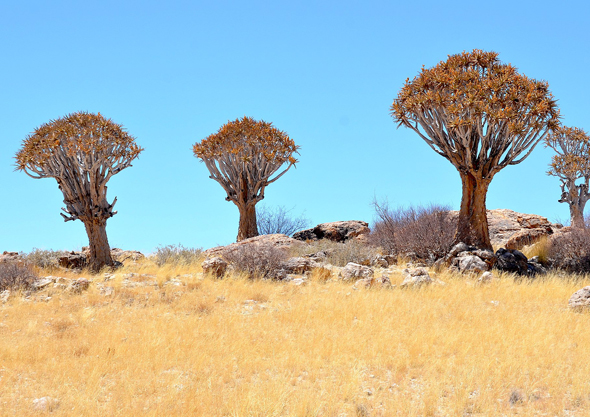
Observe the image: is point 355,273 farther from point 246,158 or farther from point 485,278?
point 246,158

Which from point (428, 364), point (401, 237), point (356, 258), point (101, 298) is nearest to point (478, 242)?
point (401, 237)

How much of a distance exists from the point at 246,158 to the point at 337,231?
4.78 meters

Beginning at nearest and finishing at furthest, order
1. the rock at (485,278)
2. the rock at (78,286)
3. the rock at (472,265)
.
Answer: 1. the rock at (78,286)
2. the rock at (485,278)
3. the rock at (472,265)

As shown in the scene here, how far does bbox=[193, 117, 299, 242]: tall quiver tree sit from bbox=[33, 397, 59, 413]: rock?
653 inches

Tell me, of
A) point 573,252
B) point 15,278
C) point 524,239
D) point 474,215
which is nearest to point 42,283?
point 15,278

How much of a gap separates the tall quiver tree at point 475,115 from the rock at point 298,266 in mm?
4662

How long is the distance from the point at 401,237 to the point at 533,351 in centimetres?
877

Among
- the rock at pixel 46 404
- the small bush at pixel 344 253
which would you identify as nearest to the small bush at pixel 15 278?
the rock at pixel 46 404

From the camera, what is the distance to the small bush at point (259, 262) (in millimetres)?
13055

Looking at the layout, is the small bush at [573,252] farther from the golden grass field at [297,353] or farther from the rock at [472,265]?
the golden grass field at [297,353]

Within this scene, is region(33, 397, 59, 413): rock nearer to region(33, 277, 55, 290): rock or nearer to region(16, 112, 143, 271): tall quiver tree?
region(33, 277, 55, 290): rock

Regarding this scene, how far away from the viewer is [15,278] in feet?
39.1

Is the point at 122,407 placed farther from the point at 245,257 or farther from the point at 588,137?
the point at 588,137

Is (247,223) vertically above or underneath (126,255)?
above
